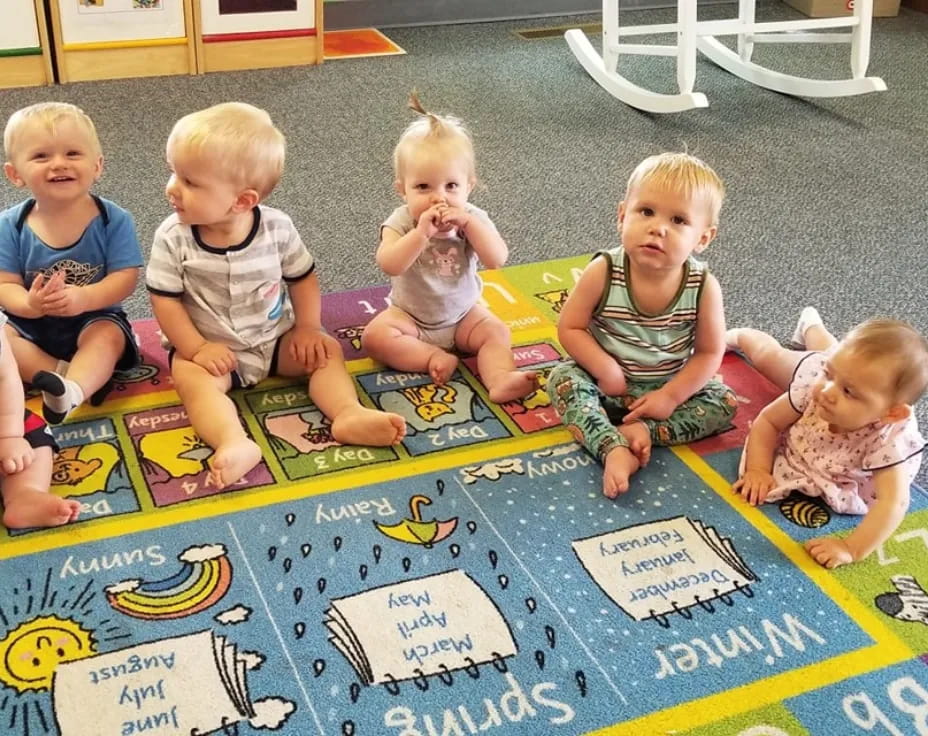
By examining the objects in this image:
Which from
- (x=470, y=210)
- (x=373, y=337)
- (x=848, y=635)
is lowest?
(x=848, y=635)

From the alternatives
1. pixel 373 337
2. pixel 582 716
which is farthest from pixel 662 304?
pixel 582 716

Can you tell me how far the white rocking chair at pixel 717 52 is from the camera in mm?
2613

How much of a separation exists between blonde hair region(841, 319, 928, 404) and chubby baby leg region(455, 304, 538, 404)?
1.50ft

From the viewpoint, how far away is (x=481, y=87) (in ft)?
9.43

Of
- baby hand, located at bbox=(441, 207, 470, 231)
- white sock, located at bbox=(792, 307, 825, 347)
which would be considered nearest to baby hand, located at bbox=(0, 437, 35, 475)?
baby hand, located at bbox=(441, 207, 470, 231)

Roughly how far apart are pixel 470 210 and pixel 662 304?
0.30 m

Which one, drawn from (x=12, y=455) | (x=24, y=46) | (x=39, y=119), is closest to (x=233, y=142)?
(x=39, y=119)

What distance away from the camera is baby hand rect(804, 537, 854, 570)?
1226 millimetres

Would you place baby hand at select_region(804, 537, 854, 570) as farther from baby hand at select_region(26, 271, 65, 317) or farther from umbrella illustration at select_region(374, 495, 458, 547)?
baby hand at select_region(26, 271, 65, 317)

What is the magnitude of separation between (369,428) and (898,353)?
630 mm

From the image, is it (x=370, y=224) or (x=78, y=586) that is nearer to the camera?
(x=78, y=586)

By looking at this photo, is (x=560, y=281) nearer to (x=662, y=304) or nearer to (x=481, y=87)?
(x=662, y=304)

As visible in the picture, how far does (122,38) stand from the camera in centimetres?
274

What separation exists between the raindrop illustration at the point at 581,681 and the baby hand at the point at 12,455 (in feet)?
2.16
